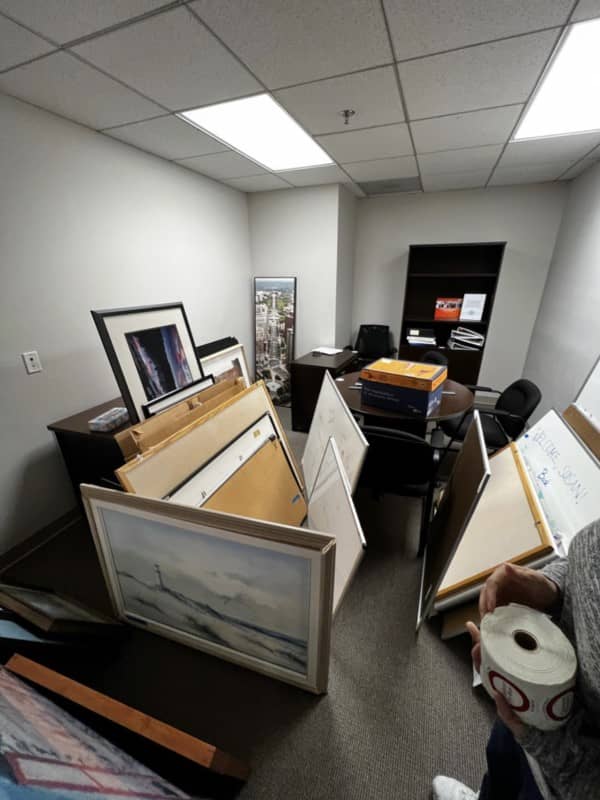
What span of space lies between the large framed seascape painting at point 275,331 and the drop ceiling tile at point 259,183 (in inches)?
36.6

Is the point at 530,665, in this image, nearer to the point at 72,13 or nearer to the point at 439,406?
the point at 439,406

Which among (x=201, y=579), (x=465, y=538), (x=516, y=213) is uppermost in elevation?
(x=516, y=213)

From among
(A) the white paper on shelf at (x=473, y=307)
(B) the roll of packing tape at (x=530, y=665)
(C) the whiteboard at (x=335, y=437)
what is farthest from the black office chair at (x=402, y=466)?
(A) the white paper on shelf at (x=473, y=307)

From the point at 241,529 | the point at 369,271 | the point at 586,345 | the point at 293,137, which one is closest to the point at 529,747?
the point at 241,529

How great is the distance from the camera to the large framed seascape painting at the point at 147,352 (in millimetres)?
1863

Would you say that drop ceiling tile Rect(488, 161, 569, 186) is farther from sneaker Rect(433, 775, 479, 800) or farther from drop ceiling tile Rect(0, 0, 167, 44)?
sneaker Rect(433, 775, 479, 800)

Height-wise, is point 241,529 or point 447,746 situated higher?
point 241,529

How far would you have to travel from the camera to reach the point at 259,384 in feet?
6.75

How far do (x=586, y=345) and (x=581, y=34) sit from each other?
1.90m

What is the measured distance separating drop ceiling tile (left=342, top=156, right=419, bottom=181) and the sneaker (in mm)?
3584

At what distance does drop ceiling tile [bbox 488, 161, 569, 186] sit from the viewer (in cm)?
285

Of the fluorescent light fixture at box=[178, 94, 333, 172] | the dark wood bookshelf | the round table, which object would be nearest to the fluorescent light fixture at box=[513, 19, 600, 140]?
the fluorescent light fixture at box=[178, 94, 333, 172]

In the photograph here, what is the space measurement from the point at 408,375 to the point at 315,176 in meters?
2.34

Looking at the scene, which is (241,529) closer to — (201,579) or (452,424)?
(201,579)
